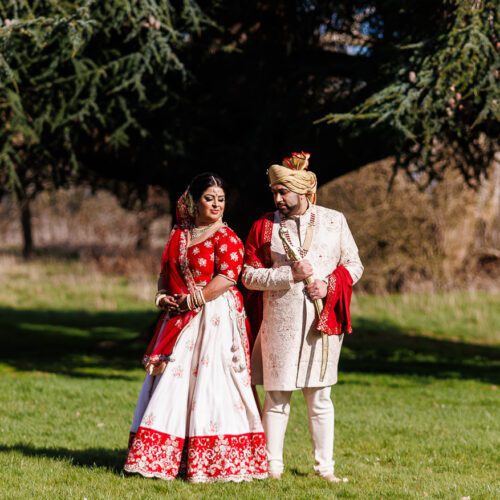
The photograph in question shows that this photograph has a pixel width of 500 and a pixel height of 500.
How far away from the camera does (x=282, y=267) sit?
5984 millimetres

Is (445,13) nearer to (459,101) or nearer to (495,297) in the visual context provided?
(459,101)

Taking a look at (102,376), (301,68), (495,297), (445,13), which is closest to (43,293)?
(495,297)

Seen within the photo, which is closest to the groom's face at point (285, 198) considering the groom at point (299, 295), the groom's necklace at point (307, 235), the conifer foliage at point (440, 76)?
the groom at point (299, 295)

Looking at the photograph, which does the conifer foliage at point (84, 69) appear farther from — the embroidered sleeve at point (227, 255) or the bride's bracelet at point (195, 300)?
the bride's bracelet at point (195, 300)

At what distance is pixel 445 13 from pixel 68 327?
37.5ft

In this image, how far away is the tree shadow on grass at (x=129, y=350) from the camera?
44.8 feet

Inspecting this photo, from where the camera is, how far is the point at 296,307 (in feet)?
19.9

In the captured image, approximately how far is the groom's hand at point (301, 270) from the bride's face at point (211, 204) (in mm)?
601

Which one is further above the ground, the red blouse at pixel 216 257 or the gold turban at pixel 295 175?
the gold turban at pixel 295 175

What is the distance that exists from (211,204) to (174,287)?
579 millimetres

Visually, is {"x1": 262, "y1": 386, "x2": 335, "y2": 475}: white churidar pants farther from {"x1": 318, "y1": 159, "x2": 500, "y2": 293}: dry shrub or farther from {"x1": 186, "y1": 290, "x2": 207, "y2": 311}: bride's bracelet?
{"x1": 318, "y1": 159, "x2": 500, "y2": 293}: dry shrub

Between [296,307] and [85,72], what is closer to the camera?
[296,307]

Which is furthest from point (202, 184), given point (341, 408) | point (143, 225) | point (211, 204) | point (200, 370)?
point (143, 225)

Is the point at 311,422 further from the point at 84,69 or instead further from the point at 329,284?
the point at 84,69
